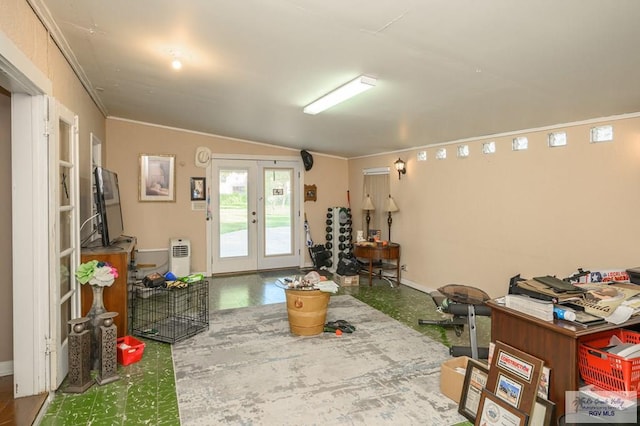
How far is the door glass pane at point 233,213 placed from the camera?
6.64m

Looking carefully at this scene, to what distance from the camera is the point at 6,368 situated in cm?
276

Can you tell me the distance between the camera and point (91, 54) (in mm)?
3125

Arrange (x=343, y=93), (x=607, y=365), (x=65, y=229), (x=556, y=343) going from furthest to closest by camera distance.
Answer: (x=343, y=93) < (x=65, y=229) < (x=556, y=343) < (x=607, y=365)

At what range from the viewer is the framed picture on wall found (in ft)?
19.9

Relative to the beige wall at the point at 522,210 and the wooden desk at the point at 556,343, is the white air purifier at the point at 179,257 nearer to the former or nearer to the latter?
the beige wall at the point at 522,210

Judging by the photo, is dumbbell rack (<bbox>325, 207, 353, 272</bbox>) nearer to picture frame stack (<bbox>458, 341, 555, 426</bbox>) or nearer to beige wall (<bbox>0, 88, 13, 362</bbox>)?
picture frame stack (<bbox>458, 341, 555, 426</bbox>)

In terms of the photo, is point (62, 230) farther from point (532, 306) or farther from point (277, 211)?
point (277, 211)

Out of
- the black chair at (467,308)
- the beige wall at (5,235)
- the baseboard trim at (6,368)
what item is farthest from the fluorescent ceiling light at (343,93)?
the baseboard trim at (6,368)

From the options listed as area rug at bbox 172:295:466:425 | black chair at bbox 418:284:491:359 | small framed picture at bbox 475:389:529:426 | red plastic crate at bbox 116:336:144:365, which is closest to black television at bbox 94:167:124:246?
red plastic crate at bbox 116:336:144:365

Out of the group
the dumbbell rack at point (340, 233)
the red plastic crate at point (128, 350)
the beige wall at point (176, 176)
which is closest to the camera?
the red plastic crate at point (128, 350)

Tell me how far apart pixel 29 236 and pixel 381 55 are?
2.59m

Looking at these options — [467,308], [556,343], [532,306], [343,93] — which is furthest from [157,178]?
[556,343]

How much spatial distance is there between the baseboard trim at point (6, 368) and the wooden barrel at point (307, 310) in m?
2.24

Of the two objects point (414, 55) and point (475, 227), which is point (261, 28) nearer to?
point (414, 55)
